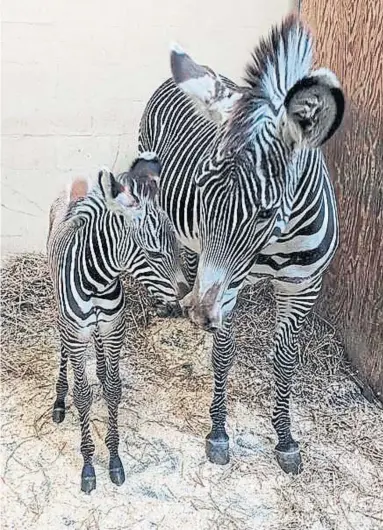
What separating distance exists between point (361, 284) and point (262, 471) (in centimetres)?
113

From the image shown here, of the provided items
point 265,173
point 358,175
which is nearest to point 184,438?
point 265,173

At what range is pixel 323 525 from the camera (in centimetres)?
250

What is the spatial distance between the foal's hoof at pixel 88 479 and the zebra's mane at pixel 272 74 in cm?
137

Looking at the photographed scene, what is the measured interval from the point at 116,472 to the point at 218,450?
0.44 meters

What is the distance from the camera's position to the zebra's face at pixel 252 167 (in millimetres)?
1905

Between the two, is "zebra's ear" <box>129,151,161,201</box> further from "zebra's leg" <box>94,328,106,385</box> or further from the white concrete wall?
the white concrete wall

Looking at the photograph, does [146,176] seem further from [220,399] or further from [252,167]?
[220,399]

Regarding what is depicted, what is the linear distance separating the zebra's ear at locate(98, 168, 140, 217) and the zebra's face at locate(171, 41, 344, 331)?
0.21 metres

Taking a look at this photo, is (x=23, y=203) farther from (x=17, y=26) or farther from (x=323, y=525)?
(x=323, y=525)

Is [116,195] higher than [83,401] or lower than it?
higher

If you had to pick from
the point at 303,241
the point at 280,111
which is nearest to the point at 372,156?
the point at 303,241

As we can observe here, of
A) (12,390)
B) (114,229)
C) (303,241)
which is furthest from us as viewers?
(12,390)

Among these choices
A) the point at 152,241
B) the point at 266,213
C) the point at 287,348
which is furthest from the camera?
the point at 287,348

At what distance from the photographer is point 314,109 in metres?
1.89
